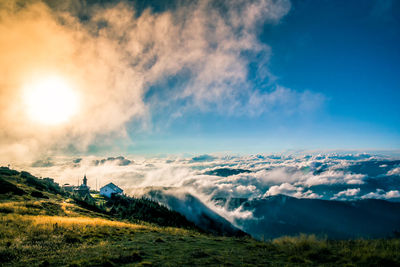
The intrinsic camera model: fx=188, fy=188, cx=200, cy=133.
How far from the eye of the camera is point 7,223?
17.1m

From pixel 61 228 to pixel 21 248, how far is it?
6.73 meters

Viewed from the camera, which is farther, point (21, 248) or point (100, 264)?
point (21, 248)

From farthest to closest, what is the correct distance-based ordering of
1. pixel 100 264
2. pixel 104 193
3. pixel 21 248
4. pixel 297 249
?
1. pixel 104 193
2. pixel 297 249
3. pixel 21 248
4. pixel 100 264

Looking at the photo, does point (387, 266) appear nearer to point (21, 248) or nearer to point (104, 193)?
point (21, 248)

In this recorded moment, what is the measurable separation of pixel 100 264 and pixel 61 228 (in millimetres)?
11209

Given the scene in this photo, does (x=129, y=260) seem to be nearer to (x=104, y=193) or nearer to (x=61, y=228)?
(x=61, y=228)

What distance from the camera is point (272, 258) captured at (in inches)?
511

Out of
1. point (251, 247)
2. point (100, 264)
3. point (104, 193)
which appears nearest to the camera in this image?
point (100, 264)

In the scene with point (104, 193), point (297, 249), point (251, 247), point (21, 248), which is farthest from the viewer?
point (104, 193)

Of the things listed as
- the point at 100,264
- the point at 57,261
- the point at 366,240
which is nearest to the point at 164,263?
the point at 100,264

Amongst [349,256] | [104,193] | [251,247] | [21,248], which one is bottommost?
[104,193]

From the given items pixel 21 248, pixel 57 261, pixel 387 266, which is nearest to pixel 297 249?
pixel 387 266

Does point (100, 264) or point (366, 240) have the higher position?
point (100, 264)

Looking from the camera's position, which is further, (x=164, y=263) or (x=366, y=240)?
(x=366, y=240)
